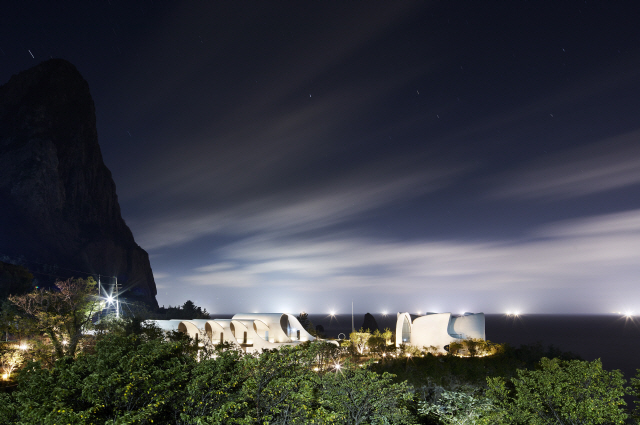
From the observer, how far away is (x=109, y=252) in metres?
84.3

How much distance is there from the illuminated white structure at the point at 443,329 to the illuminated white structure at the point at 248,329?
35.5 feet

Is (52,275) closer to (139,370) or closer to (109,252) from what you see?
(109,252)

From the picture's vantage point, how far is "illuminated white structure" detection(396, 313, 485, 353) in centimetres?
3694

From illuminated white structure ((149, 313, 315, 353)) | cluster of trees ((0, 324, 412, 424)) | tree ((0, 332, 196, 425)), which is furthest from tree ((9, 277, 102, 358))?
tree ((0, 332, 196, 425))

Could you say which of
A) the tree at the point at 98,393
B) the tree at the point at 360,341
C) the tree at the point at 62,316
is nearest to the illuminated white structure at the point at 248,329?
the tree at the point at 360,341

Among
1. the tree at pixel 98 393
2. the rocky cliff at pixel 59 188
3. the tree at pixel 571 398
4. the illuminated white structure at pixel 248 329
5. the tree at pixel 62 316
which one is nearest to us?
the tree at pixel 98 393

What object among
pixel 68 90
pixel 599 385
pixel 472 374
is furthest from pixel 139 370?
pixel 68 90

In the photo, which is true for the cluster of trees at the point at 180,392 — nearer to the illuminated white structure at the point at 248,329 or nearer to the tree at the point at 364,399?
the tree at the point at 364,399

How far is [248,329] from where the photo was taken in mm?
38719

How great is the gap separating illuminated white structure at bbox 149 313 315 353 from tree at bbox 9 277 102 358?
10739 millimetres

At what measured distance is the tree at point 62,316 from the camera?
23969mm

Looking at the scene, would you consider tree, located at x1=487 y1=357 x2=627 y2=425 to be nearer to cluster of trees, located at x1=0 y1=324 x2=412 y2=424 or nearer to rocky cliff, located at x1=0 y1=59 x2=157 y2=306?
cluster of trees, located at x1=0 y1=324 x2=412 y2=424

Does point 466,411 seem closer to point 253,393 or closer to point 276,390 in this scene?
point 276,390

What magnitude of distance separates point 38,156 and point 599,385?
3508 inches
